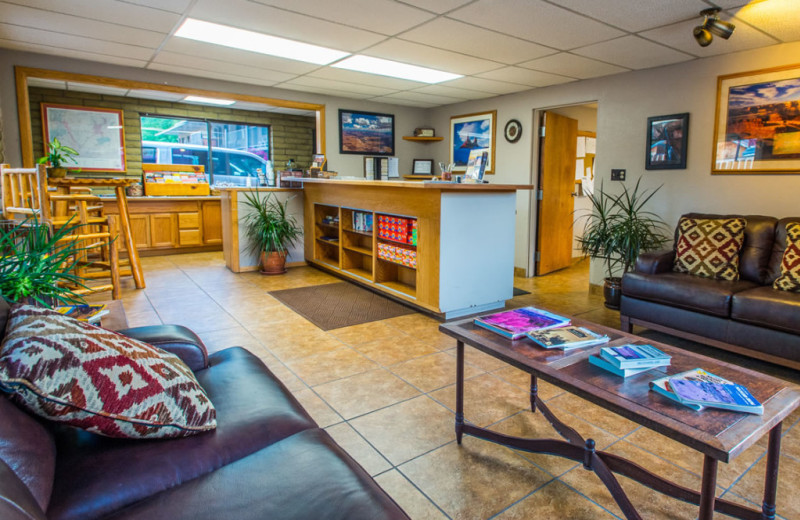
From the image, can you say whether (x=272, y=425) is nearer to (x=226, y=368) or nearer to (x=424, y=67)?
(x=226, y=368)

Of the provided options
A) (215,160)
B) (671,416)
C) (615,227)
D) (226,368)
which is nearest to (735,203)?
(615,227)

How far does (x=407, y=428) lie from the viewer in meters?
2.23

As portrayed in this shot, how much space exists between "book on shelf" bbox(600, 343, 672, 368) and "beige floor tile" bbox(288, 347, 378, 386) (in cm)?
162

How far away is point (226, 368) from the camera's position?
5.66ft

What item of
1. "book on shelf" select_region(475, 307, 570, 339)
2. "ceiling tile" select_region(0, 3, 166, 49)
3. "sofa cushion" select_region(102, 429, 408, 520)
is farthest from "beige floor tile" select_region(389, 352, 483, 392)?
"ceiling tile" select_region(0, 3, 166, 49)

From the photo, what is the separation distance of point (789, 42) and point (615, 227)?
1.85m

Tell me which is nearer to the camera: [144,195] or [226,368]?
[226,368]

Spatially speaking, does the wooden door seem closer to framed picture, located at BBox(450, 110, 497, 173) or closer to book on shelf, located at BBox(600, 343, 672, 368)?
framed picture, located at BBox(450, 110, 497, 173)

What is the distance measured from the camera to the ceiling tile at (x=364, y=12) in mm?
3064

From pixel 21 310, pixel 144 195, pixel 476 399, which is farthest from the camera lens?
pixel 144 195

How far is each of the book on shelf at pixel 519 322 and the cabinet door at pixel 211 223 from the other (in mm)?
6336

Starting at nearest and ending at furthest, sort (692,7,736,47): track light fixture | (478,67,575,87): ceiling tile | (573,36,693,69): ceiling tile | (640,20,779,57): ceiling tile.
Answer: (692,7,736,47): track light fixture, (640,20,779,57): ceiling tile, (573,36,693,69): ceiling tile, (478,67,575,87): ceiling tile

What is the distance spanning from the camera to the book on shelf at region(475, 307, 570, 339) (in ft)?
6.31

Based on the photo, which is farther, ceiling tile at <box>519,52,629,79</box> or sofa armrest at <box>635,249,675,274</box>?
ceiling tile at <box>519,52,629,79</box>
